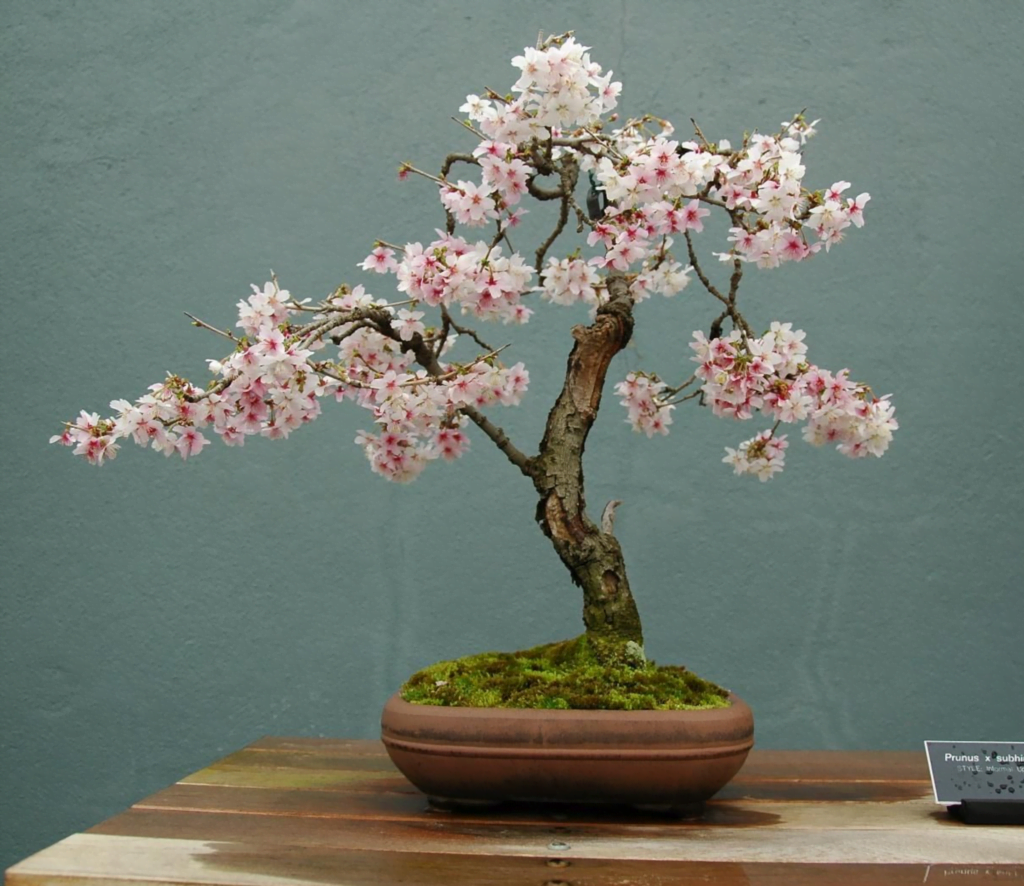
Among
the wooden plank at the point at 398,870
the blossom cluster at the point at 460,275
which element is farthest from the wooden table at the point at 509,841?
the blossom cluster at the point at 460,275

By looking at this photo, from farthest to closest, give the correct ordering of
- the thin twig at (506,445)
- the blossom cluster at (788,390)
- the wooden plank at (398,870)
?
the thin twig at (506,445) < the blossom cluster at (788,390) < the wooden plank at (398,870)

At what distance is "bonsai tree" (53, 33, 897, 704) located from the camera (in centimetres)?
127

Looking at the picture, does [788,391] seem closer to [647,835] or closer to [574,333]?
[574,333]

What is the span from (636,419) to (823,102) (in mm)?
1007

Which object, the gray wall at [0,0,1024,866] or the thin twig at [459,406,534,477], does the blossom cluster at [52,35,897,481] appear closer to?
the thin twig at [459,406,534,477]

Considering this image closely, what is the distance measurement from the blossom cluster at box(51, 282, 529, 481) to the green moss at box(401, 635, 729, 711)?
278mm

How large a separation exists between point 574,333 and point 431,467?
0.85 meters

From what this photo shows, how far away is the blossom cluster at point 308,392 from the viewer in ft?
4.04

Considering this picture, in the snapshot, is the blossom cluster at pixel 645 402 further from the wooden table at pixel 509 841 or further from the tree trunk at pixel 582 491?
the wooden table at pixel 509 841

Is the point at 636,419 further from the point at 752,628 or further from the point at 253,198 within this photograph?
the point at 253,198

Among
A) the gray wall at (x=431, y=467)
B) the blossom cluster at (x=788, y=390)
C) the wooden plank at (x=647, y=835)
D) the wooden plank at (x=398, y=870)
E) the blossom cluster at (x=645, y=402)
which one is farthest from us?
the gray wall at (x=431, y=467)

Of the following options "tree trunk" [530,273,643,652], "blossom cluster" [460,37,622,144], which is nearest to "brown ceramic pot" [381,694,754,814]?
"tree trunk" [530,273,643,652]

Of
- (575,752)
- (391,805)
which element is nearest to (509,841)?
(575,752)

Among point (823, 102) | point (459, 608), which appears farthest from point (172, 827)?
point (823, 102)
